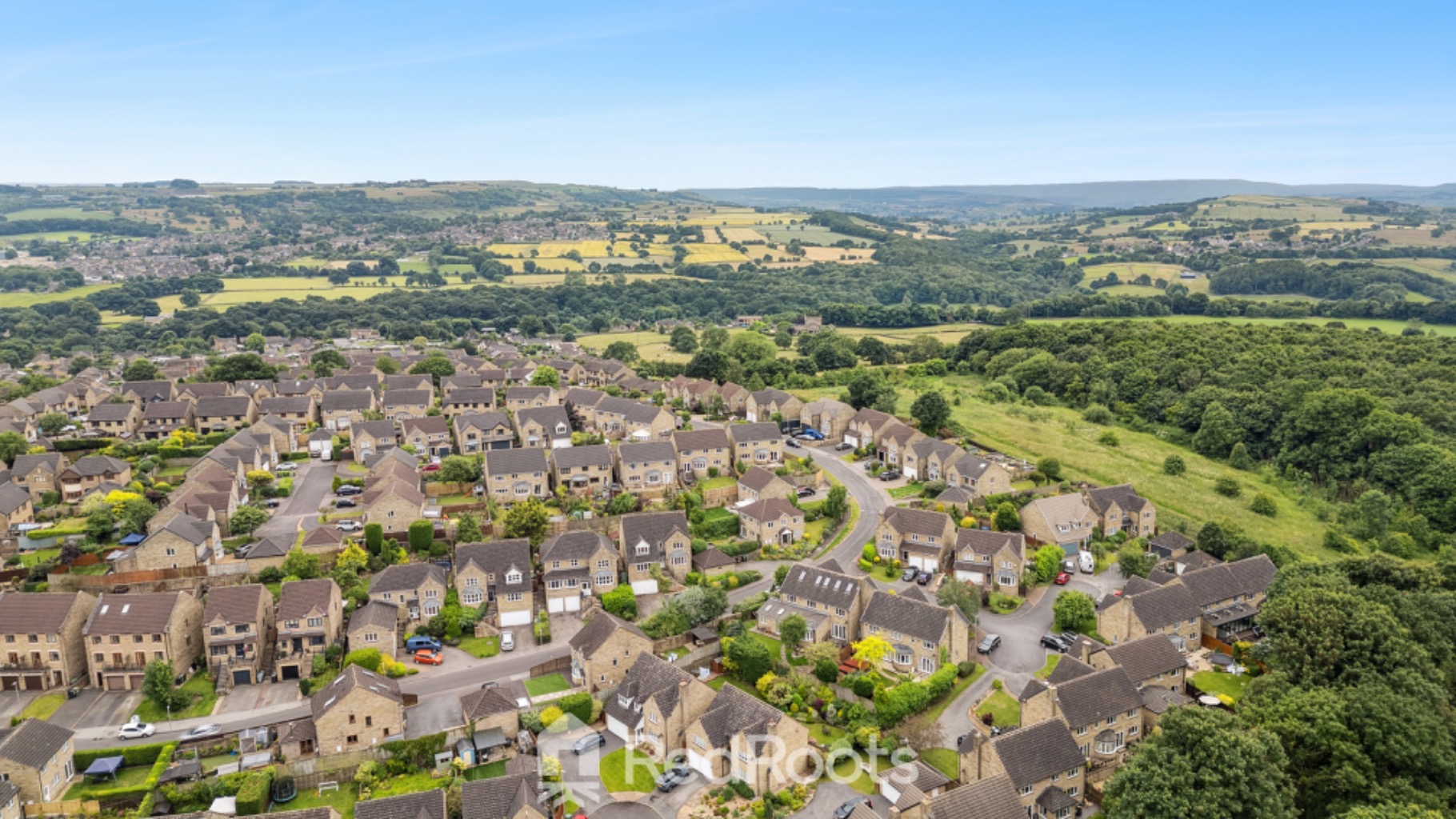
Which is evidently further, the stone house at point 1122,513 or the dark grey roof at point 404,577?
the stone house at point 1122,513

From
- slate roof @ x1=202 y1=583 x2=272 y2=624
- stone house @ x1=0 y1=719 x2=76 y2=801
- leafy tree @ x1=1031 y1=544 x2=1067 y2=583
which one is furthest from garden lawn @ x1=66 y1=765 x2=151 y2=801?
leafy tree @ x1=1031 y1=544 x2=1067 y2=583

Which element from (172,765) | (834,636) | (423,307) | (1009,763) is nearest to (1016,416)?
(834,636)

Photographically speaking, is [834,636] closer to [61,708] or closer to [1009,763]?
[1009,763]

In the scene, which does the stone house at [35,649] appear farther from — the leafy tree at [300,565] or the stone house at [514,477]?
the stone house at [514,477]

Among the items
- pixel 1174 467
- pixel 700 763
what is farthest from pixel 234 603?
pixel 1174 467

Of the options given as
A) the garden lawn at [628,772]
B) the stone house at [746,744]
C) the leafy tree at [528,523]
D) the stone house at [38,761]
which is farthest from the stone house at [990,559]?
the stone house at [38,761]

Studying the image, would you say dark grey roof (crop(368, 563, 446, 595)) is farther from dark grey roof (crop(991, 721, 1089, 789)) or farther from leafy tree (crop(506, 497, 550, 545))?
dark grey roof (crop(991, 721, 1089, 789))

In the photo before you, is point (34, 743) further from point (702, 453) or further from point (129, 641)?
point (702, 453)
